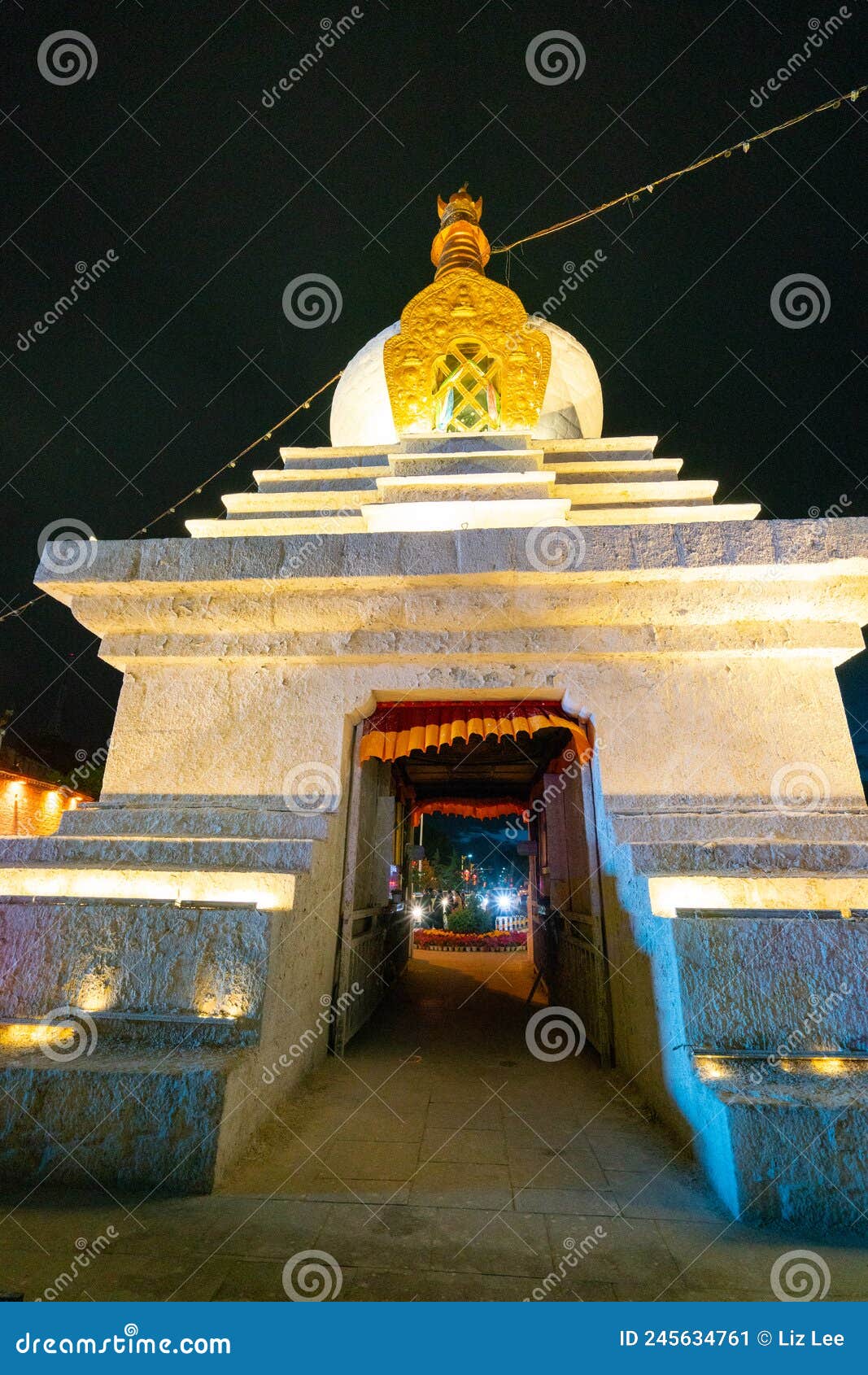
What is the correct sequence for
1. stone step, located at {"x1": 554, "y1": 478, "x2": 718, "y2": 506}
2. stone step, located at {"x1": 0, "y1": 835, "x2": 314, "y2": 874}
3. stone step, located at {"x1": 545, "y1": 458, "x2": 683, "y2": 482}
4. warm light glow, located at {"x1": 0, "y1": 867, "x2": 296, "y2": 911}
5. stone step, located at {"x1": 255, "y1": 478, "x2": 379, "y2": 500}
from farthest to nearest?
1. stone step, located at {"x1": 255, "y1": 478, "x2": 379, "y2": 500}
2. stone step, located at {"x1": 545, "y1": 458, "x2": 683, "y2": 482}
3. stone step, located at {"x1": 554, "y1": 478, "x2": 718, "y2": 506}
4. stone step, located at {"x1": 0, "y1": 835, "x2": 314, "y2": 874}
5. warm light glow, located at {"x1": 0, "y1": 867, "x2": 296, "y2": 911}

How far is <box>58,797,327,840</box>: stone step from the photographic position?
4.38 meters

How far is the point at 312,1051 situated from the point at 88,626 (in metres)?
3.87

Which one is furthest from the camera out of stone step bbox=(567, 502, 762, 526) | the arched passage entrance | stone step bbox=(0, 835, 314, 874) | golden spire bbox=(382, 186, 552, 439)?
golden spire bbox=(382, 186, 552, 439)

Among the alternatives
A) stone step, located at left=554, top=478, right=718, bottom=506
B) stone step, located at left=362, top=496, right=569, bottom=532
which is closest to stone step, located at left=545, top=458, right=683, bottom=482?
stone step, located at left=554, top=478, right=718, bottom=506

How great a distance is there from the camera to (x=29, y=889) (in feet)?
12.6

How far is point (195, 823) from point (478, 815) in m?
8.32

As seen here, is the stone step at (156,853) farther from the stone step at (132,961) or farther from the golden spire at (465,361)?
the golden spire at (465,361)

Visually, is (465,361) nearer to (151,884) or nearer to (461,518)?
(461,518)

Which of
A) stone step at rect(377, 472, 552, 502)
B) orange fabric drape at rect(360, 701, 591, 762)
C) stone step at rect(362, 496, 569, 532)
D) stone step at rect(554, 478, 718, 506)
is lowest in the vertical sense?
orange fabric drape at rect(360, 701, 591, 762)

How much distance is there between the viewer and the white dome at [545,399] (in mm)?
8430

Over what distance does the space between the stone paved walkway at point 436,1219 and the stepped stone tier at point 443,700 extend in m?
0.21

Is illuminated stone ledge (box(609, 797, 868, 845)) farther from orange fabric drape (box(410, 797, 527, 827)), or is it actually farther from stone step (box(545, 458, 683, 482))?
orange fabric drape (box(410, 797, 527, 827))

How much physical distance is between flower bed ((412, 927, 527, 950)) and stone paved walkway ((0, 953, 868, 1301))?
14.6 m

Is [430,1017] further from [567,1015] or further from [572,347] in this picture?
[572,347]
